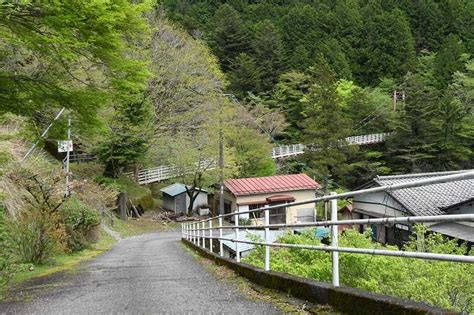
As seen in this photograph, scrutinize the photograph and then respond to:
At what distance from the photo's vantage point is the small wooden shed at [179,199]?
1642 inches

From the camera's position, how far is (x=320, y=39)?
71688mm

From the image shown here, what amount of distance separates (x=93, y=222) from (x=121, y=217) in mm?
15416

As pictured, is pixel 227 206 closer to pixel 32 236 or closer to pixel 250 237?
pixel 32 236

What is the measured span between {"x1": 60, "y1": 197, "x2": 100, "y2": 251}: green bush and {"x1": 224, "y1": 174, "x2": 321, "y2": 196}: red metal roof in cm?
1942

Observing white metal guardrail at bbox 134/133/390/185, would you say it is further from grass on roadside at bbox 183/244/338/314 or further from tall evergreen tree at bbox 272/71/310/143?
grass on roadside at bbox 183/244/338/314

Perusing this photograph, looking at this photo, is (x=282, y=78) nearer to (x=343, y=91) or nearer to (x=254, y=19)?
(x=343, y=91)

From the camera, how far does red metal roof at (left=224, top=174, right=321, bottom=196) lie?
38312 mm

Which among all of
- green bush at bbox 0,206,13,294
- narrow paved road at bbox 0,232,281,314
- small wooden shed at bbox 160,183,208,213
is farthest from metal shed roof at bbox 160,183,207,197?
narrow paved road at bbox 0,232,281,314

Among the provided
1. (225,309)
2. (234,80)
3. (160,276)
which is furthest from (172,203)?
(225,309)

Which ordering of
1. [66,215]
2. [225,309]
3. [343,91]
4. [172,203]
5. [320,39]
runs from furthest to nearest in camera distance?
[320,39]
[343,91]
[172,203]
[66,215]
[225,309]

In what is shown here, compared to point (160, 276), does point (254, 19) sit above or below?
above

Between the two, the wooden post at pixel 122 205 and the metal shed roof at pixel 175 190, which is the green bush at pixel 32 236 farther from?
the metal shed roof at pixel 175 190

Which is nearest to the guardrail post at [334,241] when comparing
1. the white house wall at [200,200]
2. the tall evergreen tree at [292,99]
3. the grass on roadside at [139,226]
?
the grass on roadside at [139,226]

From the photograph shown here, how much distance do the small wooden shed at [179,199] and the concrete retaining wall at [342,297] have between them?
35.4 metres
